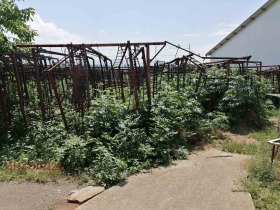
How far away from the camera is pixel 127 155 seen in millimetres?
5430

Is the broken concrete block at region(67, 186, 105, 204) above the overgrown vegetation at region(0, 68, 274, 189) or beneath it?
beneath

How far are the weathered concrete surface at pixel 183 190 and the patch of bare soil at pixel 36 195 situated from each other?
1.71 feet

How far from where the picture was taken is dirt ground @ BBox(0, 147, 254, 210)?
153 inches

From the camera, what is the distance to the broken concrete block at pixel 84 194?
13.5 feet

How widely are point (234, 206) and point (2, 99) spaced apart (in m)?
6.28

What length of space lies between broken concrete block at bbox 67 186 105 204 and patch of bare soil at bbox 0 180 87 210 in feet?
0.30

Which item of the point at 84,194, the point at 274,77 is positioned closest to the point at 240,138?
the point at 84,194

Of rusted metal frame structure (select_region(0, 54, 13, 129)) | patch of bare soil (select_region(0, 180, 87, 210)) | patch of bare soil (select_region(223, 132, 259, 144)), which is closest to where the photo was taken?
patch of bare soil (select_region(0, 180, 87, 210))

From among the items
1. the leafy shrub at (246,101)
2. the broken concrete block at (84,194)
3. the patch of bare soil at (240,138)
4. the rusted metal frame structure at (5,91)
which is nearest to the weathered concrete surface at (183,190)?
the broken concrete block at (84,194)

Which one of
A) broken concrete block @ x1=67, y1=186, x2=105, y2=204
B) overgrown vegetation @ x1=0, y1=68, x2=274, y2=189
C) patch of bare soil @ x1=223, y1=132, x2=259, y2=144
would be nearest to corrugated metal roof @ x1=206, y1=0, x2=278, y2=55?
patch of bare soil @ x1=223, y1=132, x2=259, y2=144

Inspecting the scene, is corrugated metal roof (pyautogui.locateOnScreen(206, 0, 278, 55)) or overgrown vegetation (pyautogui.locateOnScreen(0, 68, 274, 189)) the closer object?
overgrown vegetation (pyautogui.locateOnScreen(0, 68, 274, 189))

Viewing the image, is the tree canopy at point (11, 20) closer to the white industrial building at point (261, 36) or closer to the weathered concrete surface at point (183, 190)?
the weathered concrete surface at point (183, 190)

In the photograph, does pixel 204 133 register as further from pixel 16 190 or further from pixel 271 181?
pixel 16 190

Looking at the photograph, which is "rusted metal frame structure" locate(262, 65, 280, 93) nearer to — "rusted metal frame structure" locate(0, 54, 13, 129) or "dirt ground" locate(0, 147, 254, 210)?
"dirt ground" locate(0, 147, 254, 210)
